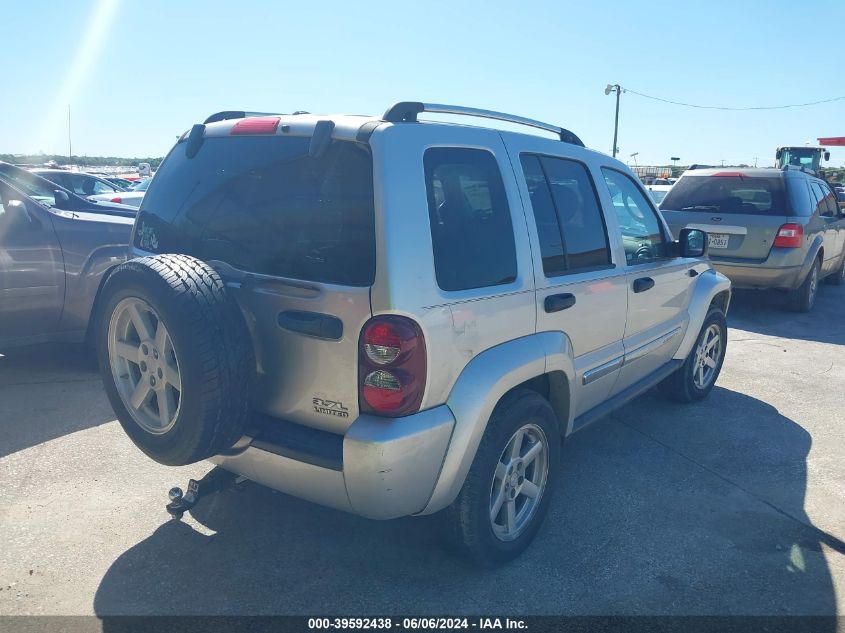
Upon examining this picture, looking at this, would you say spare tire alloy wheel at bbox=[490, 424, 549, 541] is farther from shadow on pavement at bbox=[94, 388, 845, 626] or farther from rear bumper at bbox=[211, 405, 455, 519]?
rear bumper at bbox=[211, 405, 455, 519]

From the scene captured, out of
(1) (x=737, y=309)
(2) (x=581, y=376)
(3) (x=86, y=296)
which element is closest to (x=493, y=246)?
(2) (x=581, y=376)

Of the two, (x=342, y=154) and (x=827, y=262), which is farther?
(x=827, y=262)

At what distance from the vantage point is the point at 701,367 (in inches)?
212

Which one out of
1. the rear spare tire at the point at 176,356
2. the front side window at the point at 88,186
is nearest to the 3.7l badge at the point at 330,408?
the rear spare tire at the point at 176,356

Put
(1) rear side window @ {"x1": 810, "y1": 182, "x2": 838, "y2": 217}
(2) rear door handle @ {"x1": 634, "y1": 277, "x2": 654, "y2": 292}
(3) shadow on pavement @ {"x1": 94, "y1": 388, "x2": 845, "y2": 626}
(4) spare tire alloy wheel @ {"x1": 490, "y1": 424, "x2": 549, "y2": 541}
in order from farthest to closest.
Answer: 1. (1) rear side window @ {"x1": 810, "y1": 182, "x2": 838, "y2": 217}
2. (2) rear door handle @ {"x1": 634, "y1": 277, "x2": 654, "y2": 292}
3. (4) spare tire alloy wheel @ {"x1": 490, "y1": 424, "x2": 549, "y2": 541}
4. (3) shadow on pavement @ {"x1": 94, "y1": 388, "x2": 845, "y2": 626}

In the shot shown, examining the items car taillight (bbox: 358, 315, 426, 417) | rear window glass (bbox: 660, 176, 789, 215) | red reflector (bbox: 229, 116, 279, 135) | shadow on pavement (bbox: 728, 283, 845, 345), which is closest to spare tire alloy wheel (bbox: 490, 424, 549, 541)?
car taillight (bbox: 358, 315, 426, 417)

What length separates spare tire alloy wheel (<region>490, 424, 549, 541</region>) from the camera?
3045mm

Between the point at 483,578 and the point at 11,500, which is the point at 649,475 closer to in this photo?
the point at 483,578

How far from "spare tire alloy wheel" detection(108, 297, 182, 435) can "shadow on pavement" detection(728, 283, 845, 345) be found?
7133mm

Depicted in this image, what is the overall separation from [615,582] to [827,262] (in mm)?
8583

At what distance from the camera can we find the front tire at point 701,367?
5.19 metres

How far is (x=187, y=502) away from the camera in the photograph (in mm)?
3152

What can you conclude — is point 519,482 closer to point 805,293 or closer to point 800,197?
point 800,197

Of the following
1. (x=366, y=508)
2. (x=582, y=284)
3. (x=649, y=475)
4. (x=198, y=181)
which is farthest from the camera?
(x=649, y=475)
